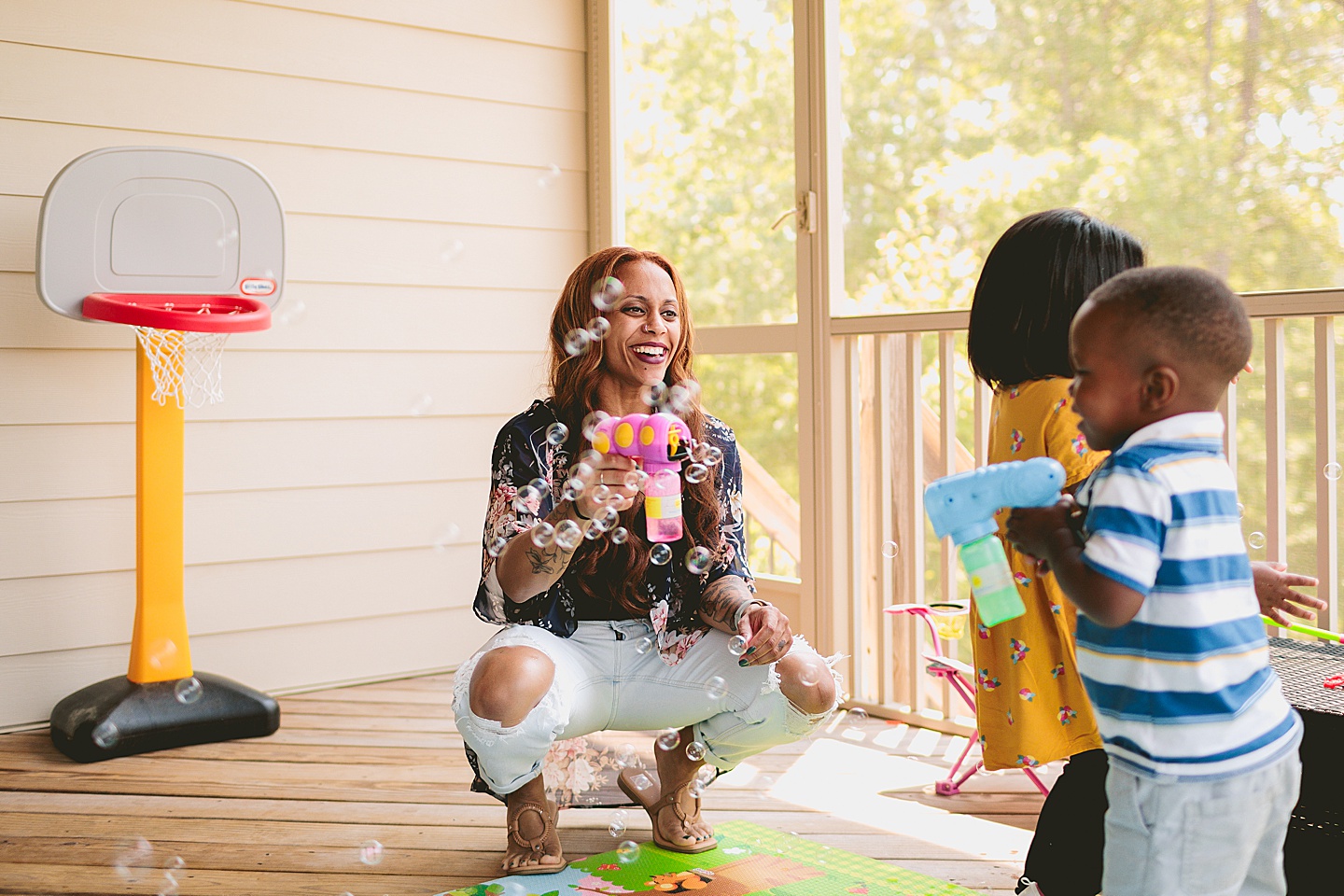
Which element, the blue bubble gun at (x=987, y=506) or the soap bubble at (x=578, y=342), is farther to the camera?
the soap bubble at (x=578, y=342)

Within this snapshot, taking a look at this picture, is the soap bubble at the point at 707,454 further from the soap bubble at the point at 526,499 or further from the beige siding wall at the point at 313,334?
the beige siding wall at the point at 313,334

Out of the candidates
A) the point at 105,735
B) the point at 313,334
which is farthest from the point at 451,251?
the point at 105,735

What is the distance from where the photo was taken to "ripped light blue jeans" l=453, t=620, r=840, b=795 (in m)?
2.01

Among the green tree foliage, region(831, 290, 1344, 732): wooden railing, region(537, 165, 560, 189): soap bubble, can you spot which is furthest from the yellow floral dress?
the green tree foliage

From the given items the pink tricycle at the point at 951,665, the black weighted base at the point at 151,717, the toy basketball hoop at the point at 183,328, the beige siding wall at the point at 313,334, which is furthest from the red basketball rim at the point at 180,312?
the pink tricycle at the point at 951,665

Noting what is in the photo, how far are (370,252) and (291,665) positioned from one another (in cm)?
126

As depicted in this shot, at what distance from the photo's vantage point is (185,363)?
10.7 ft

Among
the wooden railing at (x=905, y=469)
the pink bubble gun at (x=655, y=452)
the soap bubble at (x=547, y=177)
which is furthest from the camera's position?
the soap bubble at (x=547, y=177)

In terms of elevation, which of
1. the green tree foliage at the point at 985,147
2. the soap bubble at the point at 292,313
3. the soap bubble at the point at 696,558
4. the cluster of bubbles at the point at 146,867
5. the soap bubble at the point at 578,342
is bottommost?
the cluster of bubbles at the point at 146,867

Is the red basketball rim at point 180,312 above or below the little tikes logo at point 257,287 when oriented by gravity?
below

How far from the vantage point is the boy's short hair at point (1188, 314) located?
1.20m

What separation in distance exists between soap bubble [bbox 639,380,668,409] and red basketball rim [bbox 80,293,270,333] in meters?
1.33

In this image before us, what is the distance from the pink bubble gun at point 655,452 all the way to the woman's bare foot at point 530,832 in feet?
2.06

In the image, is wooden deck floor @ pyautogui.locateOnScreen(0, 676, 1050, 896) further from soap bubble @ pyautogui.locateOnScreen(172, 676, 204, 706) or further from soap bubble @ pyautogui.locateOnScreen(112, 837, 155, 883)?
soap bubble @ pyautogui.locateOnScreen(172, 676, 204, 706)
